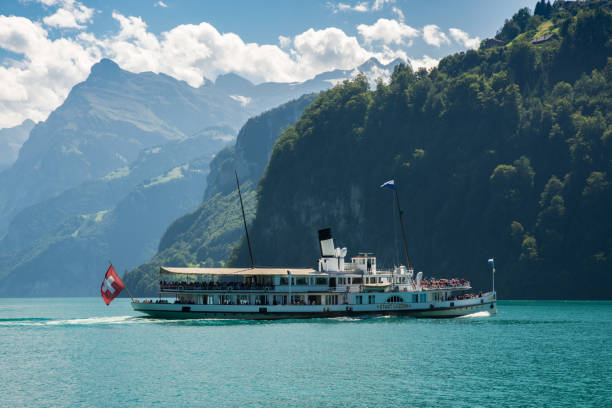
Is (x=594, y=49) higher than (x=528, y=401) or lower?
higher

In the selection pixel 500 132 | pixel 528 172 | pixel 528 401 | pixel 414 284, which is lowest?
pixel 528 401

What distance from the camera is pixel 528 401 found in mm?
46281

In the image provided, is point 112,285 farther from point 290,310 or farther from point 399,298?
point 399,298

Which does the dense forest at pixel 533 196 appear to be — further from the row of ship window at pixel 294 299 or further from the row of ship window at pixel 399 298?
the row of ship window at pixel 294 299

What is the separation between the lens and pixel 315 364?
2393 inches

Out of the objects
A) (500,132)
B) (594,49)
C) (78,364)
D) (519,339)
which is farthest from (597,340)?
(594,49)

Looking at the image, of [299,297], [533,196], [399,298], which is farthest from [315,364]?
[533,196]

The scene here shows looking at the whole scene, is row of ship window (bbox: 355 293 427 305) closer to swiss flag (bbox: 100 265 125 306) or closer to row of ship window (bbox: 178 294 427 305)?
row of ship window (bbox: 178 294 427 305)

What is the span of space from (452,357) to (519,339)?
1563 cm

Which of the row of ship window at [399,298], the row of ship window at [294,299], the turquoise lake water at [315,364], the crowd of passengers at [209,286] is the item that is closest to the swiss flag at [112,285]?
the turquoise lake water at [315,364]

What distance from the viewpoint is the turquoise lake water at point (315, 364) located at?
1903 inches

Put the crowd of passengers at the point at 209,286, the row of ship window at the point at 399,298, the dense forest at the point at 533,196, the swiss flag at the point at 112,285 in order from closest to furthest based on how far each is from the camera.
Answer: the swiss flag at the point at 112,285, the crowd of passengers at the point at 209,286, the row of ship window at the point at 399,298, the dense forest at the point at 533,196

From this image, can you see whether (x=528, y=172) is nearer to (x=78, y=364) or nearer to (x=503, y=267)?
(x=503, y=267)

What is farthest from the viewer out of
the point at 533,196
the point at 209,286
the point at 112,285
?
the point at 533,196
